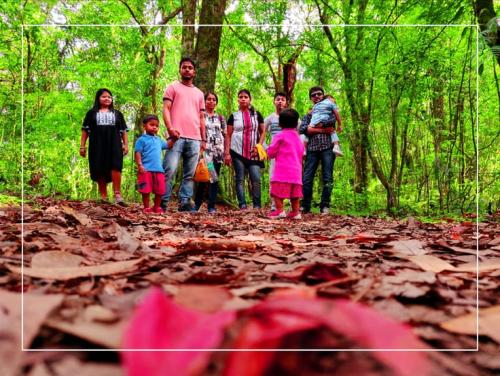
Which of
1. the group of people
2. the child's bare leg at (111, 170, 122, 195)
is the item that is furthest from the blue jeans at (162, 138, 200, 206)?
the child's bare leg at (111, 170, 122, 195)

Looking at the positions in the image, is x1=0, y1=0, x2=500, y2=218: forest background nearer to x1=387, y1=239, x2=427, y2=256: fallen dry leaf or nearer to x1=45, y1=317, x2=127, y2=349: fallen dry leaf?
x1=387, y1=239, x2=427, y2=256: fallen dry leaf

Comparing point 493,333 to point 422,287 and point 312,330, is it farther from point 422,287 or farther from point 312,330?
point 312,330

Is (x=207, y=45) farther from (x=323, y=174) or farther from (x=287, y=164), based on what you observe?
(x=287, y=164)

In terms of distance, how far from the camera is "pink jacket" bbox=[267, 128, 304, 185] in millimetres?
5590

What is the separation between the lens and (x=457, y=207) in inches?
225

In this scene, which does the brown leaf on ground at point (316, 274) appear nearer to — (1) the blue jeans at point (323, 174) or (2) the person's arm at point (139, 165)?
(2) the person's arm at point (139, 165)

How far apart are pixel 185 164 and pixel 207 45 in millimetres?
2633

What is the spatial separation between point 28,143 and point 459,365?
7.77 m

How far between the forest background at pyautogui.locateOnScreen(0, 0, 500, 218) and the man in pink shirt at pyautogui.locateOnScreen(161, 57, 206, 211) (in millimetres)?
764

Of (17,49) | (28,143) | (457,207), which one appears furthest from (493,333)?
(17,49)

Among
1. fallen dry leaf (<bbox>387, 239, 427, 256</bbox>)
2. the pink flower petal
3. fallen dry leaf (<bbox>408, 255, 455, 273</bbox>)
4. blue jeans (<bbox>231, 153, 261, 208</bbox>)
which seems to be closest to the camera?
the pink flower petal

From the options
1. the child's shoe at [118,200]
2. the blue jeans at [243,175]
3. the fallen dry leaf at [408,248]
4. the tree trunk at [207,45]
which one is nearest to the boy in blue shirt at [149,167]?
the child's shoe at [118,200]

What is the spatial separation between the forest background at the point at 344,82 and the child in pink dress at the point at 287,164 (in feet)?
3.78

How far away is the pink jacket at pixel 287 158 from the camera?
5590 millimetres
